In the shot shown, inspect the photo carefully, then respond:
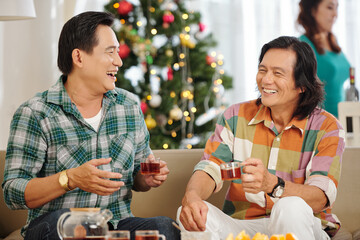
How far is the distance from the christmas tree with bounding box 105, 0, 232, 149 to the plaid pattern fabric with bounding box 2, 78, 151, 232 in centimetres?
274

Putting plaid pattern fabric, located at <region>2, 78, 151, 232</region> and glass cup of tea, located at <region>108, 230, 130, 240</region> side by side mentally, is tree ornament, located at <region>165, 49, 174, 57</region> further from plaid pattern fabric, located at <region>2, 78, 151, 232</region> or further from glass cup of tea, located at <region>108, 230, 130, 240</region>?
glass cup of tea, located at <region>108, 230, 130, 240</region>

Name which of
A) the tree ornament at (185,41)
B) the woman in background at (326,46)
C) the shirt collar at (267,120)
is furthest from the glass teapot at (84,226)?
the tree ornament at (185,41)

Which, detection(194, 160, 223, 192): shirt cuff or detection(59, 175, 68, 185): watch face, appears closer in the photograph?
detection(59, 175, 68, 185): watch face

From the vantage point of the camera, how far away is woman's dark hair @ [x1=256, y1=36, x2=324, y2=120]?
2391 millimetres

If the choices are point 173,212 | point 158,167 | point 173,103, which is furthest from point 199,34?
point 158,167

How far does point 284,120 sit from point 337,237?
56cm

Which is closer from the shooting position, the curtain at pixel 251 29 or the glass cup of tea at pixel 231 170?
the glass cup of tea at pixel 231 170

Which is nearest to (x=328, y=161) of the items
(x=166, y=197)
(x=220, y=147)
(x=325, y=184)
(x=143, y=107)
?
(x=325, y=184)

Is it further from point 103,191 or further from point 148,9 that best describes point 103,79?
point 148,9

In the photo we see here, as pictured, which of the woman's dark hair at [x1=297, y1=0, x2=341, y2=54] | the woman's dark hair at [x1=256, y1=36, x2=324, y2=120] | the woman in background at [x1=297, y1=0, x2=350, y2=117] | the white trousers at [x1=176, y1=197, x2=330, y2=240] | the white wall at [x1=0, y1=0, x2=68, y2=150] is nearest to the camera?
the white trousers at [x1=176, y1=197, x2=330, y2=240]

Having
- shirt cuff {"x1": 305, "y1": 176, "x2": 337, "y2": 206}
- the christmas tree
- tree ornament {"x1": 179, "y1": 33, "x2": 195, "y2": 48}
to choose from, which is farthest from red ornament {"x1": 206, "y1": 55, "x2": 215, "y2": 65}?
shirt cuff {"x1": 305, "y1": 176, "x2": 337, "y2": 206}

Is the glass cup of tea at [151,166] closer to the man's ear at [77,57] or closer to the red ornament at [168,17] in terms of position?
the man's ear at [77,57]

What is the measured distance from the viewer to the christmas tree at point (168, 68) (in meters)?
5.15

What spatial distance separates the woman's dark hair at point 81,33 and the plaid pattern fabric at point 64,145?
159 mm
